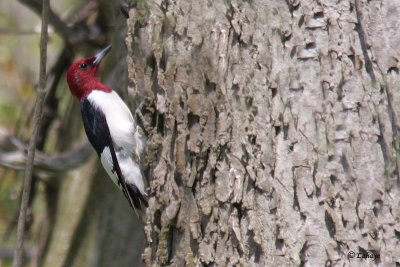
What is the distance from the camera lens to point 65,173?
471 cm

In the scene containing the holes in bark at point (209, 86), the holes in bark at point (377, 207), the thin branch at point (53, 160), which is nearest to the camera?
the holes in bark at point (377, 207)

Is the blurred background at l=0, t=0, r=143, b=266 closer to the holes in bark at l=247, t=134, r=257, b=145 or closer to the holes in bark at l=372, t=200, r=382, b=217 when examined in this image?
the holes in bark at l=247, t=134, r=257, b=145

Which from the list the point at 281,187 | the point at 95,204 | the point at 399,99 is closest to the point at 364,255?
the point at 281,187

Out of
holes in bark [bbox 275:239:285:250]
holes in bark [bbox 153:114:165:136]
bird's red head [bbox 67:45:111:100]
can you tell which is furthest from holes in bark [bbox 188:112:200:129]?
bird's red head [bbox 67:45:111:100]

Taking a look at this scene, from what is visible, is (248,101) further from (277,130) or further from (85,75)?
(85,75)

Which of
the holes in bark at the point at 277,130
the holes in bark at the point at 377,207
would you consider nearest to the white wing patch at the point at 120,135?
the holes in bark at the point at 277,130

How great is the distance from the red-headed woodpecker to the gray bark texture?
3.72 feet

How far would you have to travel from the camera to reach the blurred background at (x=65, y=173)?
4543 millimetres

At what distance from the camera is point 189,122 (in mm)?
2779

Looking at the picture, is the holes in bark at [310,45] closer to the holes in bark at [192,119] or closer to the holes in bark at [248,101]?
the holes in bark at [248,101]

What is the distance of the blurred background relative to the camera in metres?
4.54

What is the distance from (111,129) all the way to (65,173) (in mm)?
746

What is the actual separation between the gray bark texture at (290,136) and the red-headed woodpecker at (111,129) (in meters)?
1.14

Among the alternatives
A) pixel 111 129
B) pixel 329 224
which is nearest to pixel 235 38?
pixel 329 224
